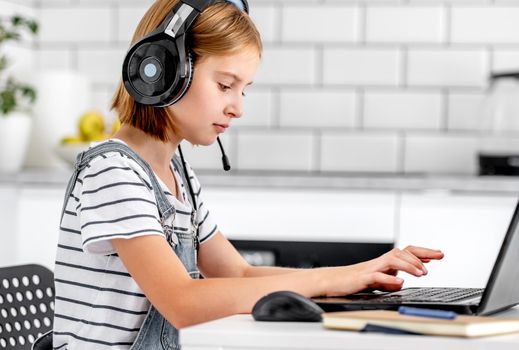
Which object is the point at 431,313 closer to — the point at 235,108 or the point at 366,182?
the point at 235,108

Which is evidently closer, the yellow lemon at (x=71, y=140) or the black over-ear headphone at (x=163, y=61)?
the black over-ear headphone at (x=163, y=61)

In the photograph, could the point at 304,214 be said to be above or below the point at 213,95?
below

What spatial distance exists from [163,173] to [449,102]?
190 cm

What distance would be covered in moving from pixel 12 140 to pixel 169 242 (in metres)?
1.63

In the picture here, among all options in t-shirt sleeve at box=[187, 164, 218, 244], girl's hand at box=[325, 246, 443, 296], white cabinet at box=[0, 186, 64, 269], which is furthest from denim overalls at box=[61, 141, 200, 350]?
white cabinet at box=[0, 186, 64, 269]

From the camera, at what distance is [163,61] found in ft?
4.46

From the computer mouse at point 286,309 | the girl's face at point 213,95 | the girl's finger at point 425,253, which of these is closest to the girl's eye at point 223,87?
the girl's face at point 213,95

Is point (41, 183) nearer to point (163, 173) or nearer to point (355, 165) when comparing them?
point (355, 165)

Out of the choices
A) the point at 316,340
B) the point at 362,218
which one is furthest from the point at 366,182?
the point at 316,340

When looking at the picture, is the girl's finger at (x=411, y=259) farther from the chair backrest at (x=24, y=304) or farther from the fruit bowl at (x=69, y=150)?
the fruit bowl at (x=69, y=150)

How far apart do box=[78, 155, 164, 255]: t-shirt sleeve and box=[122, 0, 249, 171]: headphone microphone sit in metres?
0.10

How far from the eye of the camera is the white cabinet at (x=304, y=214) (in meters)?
2.68

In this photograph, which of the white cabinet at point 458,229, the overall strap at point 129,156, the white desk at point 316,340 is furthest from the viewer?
the white cabinet at point 458,229

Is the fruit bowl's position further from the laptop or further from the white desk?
the white desk
